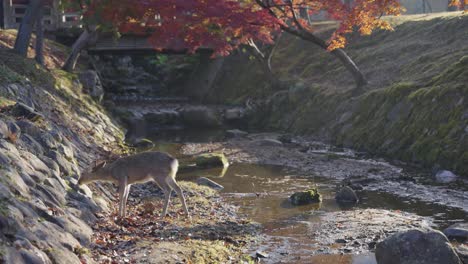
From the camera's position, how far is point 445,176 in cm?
2027

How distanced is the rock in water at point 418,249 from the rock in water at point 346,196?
658cm

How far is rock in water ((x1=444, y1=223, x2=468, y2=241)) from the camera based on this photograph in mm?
13773

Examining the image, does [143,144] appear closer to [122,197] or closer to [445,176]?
[445,176]

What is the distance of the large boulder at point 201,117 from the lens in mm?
40688

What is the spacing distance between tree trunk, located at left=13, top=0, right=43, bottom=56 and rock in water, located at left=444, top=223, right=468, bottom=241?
866 inches

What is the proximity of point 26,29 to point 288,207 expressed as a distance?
1772 centimetres

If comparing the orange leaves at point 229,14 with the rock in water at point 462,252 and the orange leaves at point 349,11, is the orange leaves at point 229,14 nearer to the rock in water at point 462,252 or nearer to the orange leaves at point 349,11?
the orange leaves at point 349,11

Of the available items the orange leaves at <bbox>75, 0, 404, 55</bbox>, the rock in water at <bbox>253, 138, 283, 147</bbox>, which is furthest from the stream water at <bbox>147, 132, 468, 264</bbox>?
the orange leaves at <bbox>75, 0, 404, 55</bbox>

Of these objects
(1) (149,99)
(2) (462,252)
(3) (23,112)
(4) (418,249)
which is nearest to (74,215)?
(3) (23,112)

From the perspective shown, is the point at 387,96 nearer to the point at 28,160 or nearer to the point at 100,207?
the point at 100,207

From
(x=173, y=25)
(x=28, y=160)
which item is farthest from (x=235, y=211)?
(x=173, y=25)

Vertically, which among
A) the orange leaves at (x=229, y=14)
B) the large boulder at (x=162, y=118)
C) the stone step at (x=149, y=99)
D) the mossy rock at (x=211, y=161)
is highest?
the orange leaves at (x=229, y=14)

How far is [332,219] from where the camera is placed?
16.6 m

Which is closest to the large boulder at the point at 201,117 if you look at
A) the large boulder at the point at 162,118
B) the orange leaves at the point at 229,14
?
the large boulder at the point at 162,118
